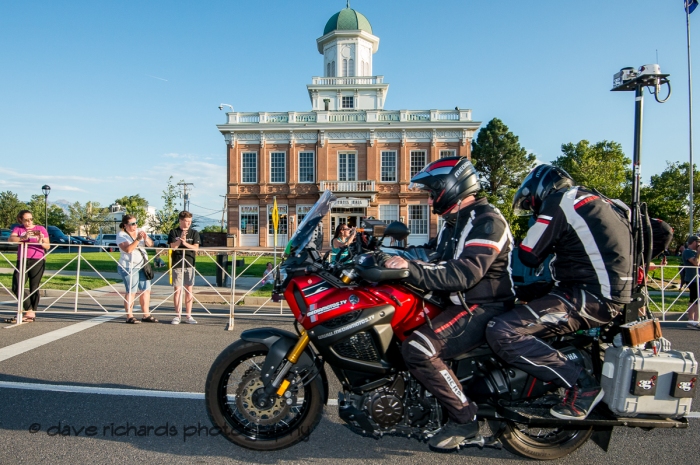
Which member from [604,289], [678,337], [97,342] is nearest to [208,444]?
[604,289]

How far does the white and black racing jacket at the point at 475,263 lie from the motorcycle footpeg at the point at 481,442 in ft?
2.77

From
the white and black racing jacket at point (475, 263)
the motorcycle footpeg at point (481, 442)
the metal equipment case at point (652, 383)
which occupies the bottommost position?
the motorcycle footpeg at point (481, 442)

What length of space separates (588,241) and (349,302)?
60.7 inches

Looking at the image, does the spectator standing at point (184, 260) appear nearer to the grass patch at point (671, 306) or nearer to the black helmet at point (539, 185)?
the black helmet at point (539, 185)

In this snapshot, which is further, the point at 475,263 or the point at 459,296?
the point at 459,296

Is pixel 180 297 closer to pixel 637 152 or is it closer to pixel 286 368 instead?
pixel 286 368

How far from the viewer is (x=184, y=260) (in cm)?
890

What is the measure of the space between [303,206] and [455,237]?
132 ft

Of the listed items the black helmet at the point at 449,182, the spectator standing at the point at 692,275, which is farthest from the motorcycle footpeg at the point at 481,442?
the spectator standing at the point at 692,275

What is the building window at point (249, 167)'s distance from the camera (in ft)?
143

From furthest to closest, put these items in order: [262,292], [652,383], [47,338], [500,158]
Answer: [500,158]
[262,292]
[47,338]
[652,383]

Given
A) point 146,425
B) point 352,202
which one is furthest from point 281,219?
point 146,425

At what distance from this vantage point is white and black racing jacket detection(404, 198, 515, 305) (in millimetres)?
2992

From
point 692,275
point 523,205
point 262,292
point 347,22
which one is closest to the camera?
point 523,205
